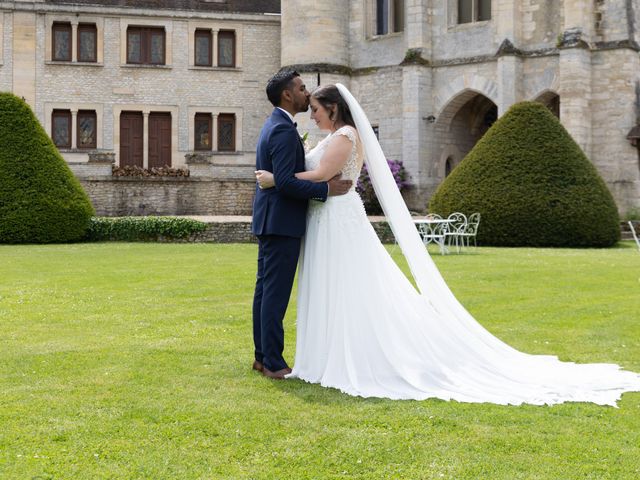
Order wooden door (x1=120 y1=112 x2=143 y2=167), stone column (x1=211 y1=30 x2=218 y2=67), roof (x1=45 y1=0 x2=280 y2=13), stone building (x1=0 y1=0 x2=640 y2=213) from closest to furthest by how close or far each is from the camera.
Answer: stone building (x1=0 y1=0 x2=640 y2=213) < roof (x1=45 y1=0 x2=280 y2=13) < wooden door (x1=120 y1=112 x2=143 y2=167) < stone column (x1=211 y1=30 x2=218 y2=67)

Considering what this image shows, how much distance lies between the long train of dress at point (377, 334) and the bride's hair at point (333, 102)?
0.13 m

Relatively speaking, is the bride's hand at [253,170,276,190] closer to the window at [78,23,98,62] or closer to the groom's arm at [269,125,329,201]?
the groom's arm at [269,125,329,201]

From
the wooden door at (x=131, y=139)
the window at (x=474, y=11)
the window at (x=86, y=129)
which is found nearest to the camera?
the window at (x=474, y=11)

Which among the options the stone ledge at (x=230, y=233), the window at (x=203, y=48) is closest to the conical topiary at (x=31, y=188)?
the stone ledge at (x=230, y=233)

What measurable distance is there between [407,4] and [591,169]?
11351 millimetres

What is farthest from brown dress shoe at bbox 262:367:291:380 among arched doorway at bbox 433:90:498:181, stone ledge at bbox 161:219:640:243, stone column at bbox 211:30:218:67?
stone column at bbox 211:30:218:67

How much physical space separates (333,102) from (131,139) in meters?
28.2

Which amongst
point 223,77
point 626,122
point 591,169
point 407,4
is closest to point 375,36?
point 407,4

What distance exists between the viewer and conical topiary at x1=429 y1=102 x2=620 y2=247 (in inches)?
804

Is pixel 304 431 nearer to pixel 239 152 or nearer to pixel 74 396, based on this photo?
pixel 74 396

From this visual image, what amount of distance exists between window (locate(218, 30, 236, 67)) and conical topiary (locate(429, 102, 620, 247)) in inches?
572

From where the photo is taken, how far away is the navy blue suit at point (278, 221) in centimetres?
570

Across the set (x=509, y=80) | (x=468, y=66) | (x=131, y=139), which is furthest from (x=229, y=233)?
(x=131, y=139)

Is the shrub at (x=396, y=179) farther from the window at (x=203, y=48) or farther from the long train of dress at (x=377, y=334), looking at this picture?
the long train of dress at (x=377, y=334)
